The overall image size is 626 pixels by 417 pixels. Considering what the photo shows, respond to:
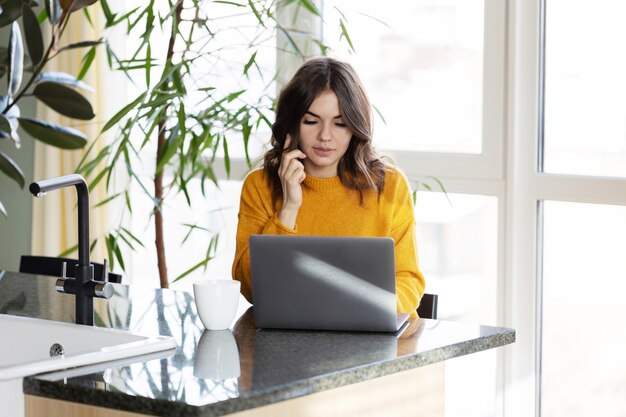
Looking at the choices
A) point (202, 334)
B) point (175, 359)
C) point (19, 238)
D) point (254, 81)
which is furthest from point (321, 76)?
point (19, 238)

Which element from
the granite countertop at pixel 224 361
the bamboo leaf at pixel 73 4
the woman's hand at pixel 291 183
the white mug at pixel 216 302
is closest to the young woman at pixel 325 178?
the woman's hand at pixel 291 183

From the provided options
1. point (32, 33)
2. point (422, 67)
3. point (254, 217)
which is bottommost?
point (254, 217)

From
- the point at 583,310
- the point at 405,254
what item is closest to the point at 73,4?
the point at 405,254

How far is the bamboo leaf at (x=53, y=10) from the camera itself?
384 centimetres

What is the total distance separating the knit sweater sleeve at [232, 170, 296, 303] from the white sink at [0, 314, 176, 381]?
2.02 feet

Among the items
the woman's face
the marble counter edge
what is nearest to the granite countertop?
the marble counter edge

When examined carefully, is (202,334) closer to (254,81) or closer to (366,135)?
(366,135)

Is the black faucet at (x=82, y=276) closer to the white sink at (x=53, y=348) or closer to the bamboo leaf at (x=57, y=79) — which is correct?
the white sink at (x=53, y=348)

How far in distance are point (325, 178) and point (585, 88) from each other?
3.89 feet

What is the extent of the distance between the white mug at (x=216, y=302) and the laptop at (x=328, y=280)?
60 mm

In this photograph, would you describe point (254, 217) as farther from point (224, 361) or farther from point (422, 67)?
Result: point (422, 67)

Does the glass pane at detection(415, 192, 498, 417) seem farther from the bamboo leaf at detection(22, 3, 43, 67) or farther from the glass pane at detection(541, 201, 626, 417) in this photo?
the bamboo leaf at detection(22, 3, 43, 67)

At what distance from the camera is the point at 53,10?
3838 millimetres

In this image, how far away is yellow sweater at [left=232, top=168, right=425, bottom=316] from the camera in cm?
296
